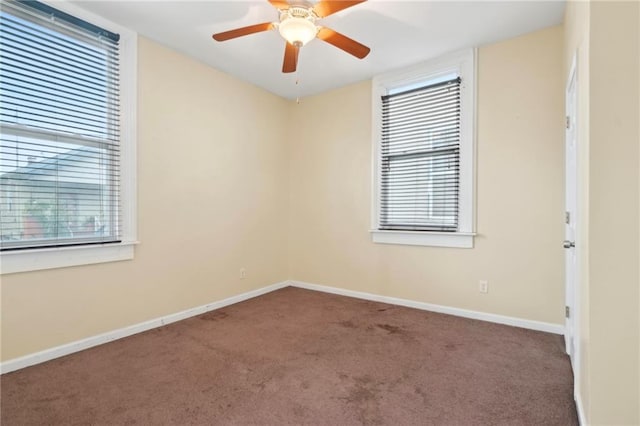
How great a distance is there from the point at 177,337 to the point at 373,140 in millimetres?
2845

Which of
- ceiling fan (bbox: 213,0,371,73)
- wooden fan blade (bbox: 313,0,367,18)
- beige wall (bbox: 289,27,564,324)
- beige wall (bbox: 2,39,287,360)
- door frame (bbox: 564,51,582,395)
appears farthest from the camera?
beige wall (bbox: 289,27,564,324)

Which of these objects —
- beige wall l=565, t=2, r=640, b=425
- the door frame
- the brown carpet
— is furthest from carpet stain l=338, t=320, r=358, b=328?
beige wall l=565, t=2, r=640, b=425

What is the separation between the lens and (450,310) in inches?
129

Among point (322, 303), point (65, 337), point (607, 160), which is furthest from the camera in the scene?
point (322, 303)

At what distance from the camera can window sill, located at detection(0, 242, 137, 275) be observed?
214 cm

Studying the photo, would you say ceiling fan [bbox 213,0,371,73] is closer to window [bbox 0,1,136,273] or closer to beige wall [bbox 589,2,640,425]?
window [bbox 0,1,136,273]

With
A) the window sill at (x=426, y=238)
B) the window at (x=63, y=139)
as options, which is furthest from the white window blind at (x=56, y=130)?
the window sill at (x=426, y=238)

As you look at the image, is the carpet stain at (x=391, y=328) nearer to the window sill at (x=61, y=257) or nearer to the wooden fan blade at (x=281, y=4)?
the window sill at (x=61, y=257)

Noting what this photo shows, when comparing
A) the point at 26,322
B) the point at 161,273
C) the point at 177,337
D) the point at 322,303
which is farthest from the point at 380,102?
the point at 26,322

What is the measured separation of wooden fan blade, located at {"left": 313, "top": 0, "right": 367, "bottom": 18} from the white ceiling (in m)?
0.54

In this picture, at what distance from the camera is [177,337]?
273 cm

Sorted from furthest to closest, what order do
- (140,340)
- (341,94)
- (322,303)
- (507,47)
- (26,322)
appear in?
(341,94) < (322,303) < (507,47) < (140,340) < (26,322)

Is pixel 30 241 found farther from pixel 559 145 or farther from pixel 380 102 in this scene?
pixel 559 145

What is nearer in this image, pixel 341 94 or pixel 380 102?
pixel 380 102
